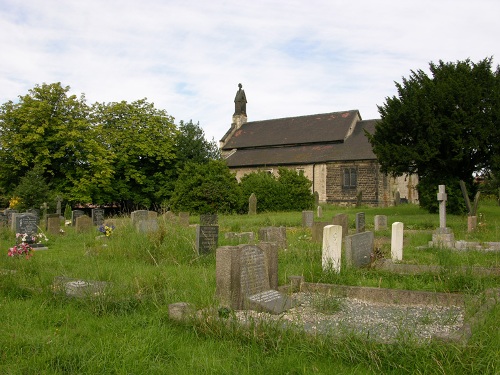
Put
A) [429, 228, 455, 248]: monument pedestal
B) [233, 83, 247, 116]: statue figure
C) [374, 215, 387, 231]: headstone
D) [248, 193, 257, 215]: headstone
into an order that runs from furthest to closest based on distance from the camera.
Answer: [233, 83, 247, 116]: statue figure, [248, 193, 257, 215]: headstone, [374, 215, 387, 231]: headstone, [429, 228, 455, 248]: monument pedestal

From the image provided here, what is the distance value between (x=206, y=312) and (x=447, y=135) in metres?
19.4

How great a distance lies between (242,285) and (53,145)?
3145 cm

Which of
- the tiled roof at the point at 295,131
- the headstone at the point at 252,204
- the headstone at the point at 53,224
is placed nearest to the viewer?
the headstone at the point at 53,224

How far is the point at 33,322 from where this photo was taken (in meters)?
5.38

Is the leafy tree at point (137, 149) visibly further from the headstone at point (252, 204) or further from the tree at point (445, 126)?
the tree at point (445, 126)

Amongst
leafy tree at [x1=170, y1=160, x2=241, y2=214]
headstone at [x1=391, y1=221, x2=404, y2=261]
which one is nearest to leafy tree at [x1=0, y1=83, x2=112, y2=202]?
leafy tree at [x1=170, y1=160, x2=241, y2=214]

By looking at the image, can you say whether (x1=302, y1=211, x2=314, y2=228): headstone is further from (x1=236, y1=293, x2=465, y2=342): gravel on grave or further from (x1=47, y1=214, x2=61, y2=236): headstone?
(x1=236, y1=293, x2=465, y2=342): gravel on grave

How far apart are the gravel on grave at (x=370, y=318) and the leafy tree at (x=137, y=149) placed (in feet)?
106

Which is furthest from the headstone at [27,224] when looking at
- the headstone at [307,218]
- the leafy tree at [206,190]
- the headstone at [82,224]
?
the leafy tree at [206,190]

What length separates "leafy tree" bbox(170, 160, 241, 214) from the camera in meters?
27.4

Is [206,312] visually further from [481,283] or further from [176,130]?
[176,130]

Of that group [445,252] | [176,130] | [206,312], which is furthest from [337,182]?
[206,312]

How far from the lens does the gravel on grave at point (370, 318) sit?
15.8 ft

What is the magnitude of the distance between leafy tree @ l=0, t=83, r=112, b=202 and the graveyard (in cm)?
2488
